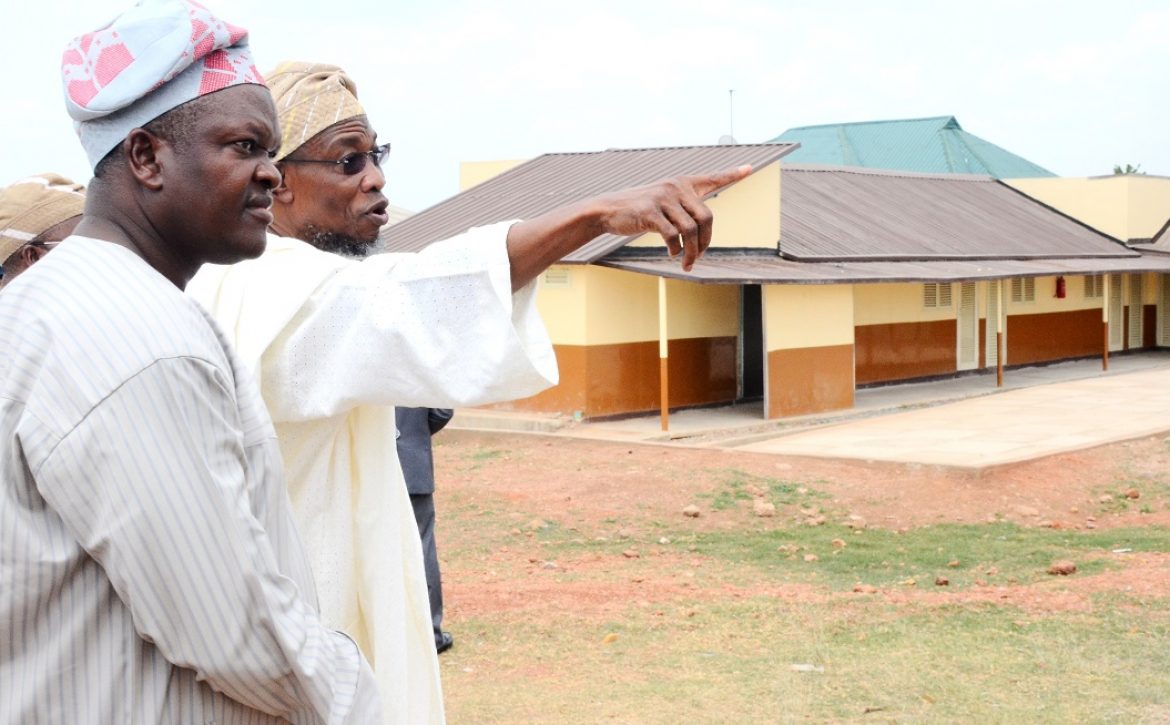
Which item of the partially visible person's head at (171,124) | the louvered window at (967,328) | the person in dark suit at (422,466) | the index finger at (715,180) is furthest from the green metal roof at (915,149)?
the partially visible person's head at (171,124)

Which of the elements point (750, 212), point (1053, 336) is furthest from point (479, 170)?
point (1053, 336)

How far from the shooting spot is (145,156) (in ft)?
5.24

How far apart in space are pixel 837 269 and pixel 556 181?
435 cm

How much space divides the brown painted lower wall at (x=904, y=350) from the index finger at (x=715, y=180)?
59.5 ft

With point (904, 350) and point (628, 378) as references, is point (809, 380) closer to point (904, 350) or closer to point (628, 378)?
point (628, 378)

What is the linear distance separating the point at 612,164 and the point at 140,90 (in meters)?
18.6

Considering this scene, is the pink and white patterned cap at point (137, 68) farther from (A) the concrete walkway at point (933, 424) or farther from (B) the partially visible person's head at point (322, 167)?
(A) the concrete walkway at point (933, 424)

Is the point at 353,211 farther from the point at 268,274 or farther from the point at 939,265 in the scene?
the point at 939,265

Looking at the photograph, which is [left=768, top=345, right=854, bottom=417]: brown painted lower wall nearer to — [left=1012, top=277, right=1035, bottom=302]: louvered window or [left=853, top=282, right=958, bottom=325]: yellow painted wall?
[left=853, top=282, right=958, bottom=325]: yellow painted wall

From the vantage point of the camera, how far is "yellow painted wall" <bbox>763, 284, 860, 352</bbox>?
17234 mm

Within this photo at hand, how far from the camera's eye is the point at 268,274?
7.08ft

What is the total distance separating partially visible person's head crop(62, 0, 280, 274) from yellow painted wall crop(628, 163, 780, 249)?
16.0 metres

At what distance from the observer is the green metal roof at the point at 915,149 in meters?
36.6

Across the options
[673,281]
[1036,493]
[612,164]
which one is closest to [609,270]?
[673,281]
